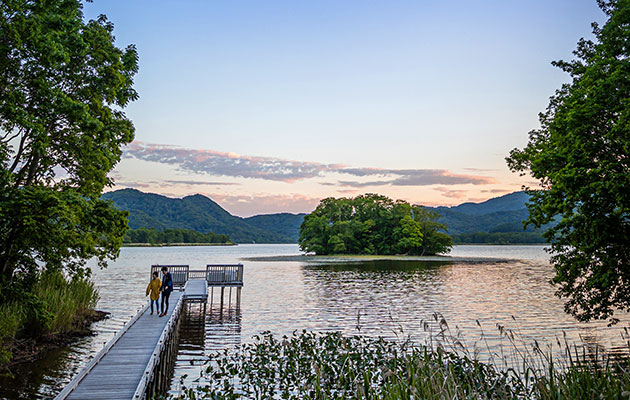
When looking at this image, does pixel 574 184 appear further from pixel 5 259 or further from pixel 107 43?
pixel 5 259

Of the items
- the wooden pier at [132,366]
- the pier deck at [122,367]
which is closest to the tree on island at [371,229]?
the wooden pier at [132,366]

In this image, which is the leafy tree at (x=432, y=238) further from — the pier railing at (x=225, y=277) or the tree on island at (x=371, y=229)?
the pier railing at (x=225, y=277)

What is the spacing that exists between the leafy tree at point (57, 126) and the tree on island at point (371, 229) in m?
89.5

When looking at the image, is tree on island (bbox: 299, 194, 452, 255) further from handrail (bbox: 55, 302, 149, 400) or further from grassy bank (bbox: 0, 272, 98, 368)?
handrail (bbox: 55, 302, 149, 400)


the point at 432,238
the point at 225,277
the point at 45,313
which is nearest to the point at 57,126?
the point at 45,313

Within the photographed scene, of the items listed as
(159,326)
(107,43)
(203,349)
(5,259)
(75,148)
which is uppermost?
(107,43)

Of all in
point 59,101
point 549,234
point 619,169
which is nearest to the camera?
point 619,169

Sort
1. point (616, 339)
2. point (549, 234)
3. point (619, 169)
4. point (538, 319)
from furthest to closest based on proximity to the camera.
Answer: point (538, 319) → point (616, 339) → point (549, 234) → point (619, 169)

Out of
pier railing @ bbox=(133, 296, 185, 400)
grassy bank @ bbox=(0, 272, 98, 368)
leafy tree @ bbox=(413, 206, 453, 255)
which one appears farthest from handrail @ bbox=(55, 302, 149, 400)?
leafy tree @ bbox=(413, 206, 453, 255)

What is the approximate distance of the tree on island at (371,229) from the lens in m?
106

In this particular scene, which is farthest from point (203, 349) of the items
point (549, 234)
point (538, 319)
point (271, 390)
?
point (538, 319)

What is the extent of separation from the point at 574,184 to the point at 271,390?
34.5 ft

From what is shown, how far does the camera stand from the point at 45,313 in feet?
48.5

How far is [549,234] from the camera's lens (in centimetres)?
1562
